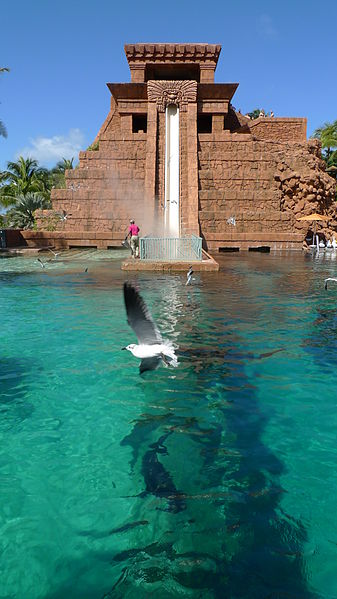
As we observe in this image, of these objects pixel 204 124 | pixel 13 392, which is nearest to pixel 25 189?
pixel 204 124

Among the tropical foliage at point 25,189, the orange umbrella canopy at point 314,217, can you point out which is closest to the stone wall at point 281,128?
the orange umbrella canopy at point 314,217

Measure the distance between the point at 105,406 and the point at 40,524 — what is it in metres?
1.83

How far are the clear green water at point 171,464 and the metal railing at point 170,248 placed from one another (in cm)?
786

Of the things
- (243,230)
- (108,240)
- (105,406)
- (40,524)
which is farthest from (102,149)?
(40,524)

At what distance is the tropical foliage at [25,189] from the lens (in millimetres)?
37844

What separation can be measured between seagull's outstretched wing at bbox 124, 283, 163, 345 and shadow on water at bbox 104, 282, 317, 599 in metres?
0.90

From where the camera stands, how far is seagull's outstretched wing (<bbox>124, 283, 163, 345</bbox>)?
12.5 ft

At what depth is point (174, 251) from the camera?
15609mm

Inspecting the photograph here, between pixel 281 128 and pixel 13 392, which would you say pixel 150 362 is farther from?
pixel 281 128

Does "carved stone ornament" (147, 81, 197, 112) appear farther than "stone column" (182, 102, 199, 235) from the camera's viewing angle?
Yes

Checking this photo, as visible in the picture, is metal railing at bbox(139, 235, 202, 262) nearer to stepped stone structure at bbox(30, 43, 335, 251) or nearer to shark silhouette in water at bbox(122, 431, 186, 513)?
stepped stone structure at bbox(30, 43, 335, 251)

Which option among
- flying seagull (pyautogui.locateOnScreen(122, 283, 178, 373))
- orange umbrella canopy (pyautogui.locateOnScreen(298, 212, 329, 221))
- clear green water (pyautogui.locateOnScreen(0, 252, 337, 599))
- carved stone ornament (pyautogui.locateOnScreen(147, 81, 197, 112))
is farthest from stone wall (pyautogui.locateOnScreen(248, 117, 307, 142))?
flying seagull (pyautogui.locateOnScreen(122, 283, 178, 373))

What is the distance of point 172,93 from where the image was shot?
87.7 ft

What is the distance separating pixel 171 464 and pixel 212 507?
0.62 m
